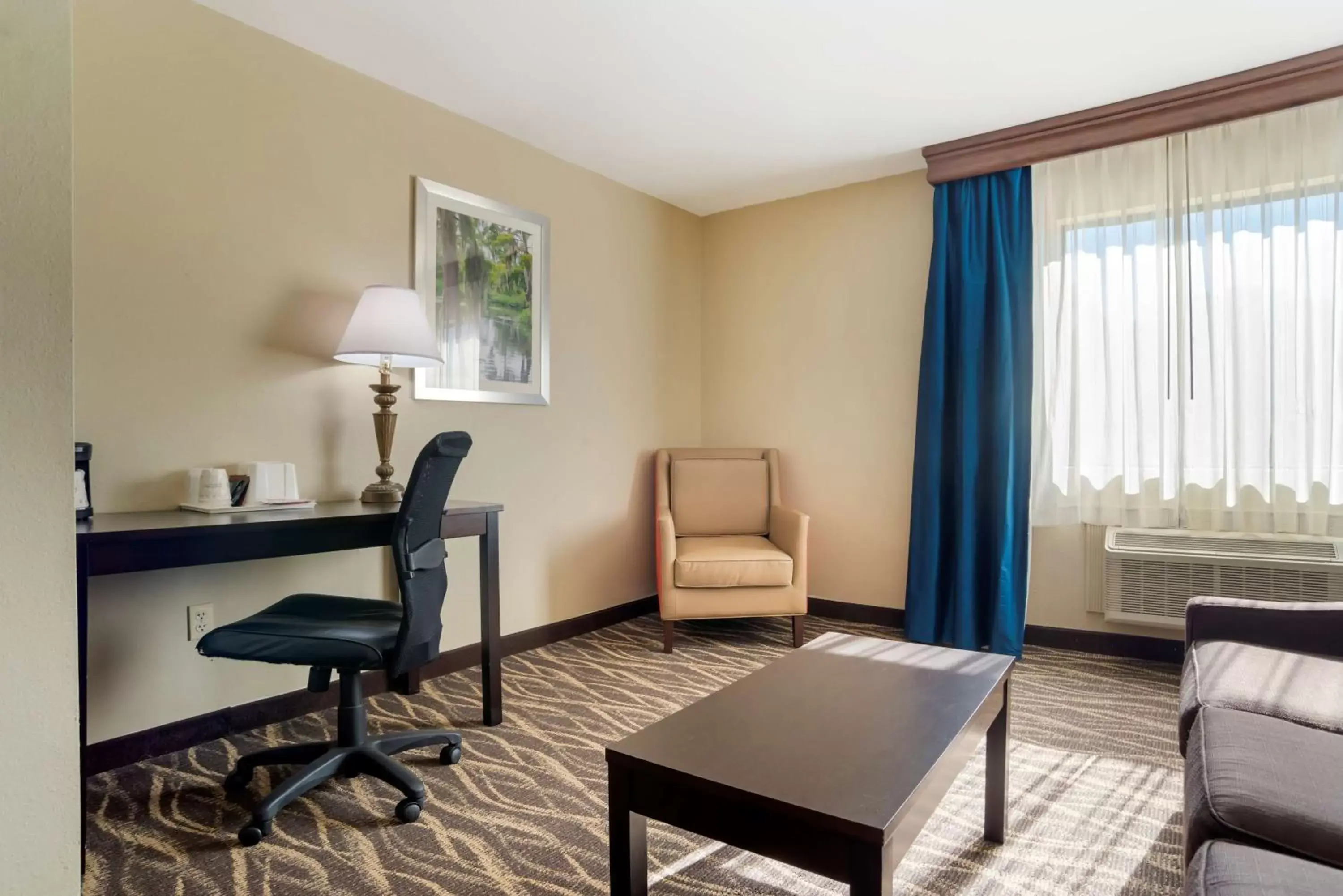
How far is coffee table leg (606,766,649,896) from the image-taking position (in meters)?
1.25

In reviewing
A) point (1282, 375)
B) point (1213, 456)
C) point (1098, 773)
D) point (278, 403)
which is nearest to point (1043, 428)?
point (1213, 456)

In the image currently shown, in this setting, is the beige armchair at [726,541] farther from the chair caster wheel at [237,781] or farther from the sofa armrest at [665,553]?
the chair caster wheel at [237,781]

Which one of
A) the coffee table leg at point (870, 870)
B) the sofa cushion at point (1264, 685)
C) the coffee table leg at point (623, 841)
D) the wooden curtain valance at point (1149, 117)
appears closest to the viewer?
the coffee table leg at point (870, 870)

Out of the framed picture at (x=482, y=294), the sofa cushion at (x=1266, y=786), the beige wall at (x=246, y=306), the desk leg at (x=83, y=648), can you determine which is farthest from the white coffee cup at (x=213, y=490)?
the sofa cushion at (x=1266, y=786)

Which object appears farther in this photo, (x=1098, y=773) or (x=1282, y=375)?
(x=1282, y=375)

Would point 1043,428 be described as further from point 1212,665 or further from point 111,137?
point 111,137

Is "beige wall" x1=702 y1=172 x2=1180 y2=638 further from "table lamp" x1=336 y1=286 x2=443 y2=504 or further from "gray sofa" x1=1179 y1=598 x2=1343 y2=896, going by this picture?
"table lamp" x1=336 y1=286 x2=443 y2=504

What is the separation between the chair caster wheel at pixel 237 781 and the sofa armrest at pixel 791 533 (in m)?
2.28

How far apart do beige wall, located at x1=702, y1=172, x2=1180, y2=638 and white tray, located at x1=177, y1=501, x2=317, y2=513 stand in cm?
260

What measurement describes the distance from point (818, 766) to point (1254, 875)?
1.86ft

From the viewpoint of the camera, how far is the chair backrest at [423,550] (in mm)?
1871

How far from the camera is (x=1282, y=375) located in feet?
9.12

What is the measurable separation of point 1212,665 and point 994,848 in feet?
2.17

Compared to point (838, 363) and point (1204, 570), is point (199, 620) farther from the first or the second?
point (1204, 570)
